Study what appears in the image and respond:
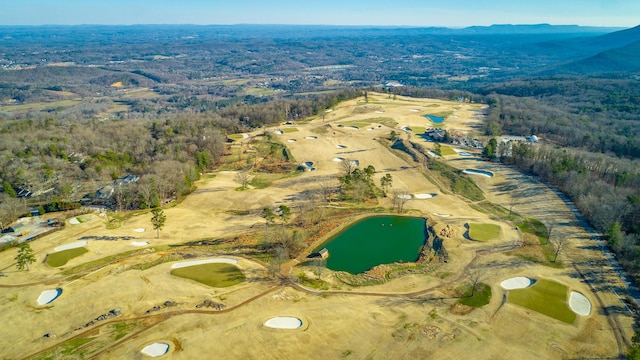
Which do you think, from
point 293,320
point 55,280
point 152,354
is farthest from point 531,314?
point 55,280

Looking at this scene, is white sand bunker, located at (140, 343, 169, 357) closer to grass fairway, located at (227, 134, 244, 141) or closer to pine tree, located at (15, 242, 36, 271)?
pine tree, located at (15, 242, 36, 271)

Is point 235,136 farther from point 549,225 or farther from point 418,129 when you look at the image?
point 549,225

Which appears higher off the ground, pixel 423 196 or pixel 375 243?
pixel 423 196

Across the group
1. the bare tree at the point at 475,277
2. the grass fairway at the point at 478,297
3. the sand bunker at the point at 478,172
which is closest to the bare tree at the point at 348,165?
the sand bunker at the point at 478,172

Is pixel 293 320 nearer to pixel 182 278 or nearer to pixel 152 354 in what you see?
pixel 152 354

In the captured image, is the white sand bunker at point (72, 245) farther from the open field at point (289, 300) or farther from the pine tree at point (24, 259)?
the pine tree at point (24, 259)

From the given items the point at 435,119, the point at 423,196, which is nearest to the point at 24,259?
the point at 423,196

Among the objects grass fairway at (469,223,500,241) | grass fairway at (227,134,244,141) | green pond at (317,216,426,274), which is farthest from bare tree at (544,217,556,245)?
grass fairway at (227,134,244,141)
